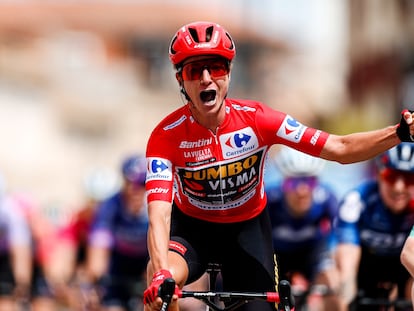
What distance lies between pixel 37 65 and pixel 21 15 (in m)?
13.4

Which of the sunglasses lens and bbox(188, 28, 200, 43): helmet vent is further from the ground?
bbox(188, 28, 200, 43): helmet vent

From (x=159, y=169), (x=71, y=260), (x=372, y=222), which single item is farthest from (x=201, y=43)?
(x=71, y=260)

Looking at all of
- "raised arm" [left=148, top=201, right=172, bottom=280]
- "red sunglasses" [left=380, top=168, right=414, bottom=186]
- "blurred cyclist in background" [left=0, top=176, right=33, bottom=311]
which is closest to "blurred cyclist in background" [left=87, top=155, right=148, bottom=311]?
"blurred cyclist in background" [left=0, top=176, right=33, bottom=311]

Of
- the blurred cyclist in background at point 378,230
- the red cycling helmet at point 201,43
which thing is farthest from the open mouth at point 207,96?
the blurred cyclist in background at point 378,230

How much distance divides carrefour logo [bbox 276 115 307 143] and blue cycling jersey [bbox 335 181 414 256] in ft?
9.40

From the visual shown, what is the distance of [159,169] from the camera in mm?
8945

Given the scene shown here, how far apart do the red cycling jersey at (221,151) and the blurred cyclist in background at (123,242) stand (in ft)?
18.8

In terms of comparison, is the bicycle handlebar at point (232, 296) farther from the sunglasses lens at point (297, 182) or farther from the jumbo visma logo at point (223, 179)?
the sunglasses lens at point (297, 182)

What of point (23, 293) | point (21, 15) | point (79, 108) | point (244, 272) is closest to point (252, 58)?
point (21, 15)

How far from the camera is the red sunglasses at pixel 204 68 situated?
8.90 meters

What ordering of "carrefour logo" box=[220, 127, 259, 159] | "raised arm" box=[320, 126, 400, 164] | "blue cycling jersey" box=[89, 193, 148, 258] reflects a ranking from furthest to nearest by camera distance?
1. "blue cycling jersey" box=[89, 193, 148, 258]
2. "carrefour logo" box=[220, 127, 259, 159]
3. "raised arm" box=[320, 126, 400, 164]

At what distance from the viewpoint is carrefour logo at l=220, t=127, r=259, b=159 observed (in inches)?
359

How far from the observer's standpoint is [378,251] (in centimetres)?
1193

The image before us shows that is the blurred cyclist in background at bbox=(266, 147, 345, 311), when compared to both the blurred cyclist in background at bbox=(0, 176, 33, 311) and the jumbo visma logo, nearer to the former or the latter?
the blurred cyclist in background at bbox=(0, 176, 33, 311)
